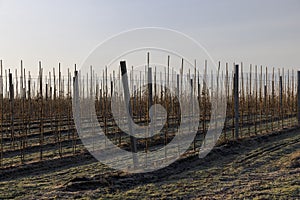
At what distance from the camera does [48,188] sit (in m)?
5.61

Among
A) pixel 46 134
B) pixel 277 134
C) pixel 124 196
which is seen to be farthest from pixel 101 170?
pixel 277 134

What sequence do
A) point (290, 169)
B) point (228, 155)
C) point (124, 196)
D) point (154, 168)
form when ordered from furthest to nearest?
Result: point (228, 155), point (154, 168), point (290, 169), point (124, 196)

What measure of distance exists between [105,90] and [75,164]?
357 cm

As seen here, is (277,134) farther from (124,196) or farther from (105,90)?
(124,196)

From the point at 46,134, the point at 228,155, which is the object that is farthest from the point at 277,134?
the point at 46,134

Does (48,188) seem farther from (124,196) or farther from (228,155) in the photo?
(228,155)

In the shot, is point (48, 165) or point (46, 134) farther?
point (46, 134)

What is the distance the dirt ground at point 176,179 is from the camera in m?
4.96

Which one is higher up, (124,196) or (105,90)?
(105,90)

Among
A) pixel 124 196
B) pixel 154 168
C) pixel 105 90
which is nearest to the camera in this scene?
pixel 124 196

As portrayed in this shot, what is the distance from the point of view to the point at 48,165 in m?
7.54

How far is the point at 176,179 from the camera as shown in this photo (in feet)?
19.3

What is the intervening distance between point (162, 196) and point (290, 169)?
2.50m

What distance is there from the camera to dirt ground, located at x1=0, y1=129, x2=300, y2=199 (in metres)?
4.96
